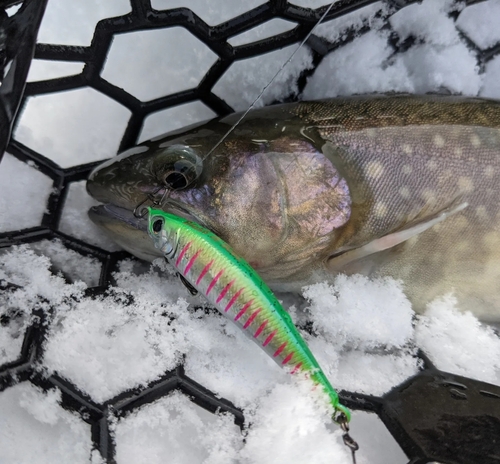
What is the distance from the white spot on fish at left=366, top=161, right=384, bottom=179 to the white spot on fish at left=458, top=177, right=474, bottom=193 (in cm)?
23

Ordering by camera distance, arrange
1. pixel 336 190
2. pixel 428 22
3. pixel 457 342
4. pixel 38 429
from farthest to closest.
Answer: pixel 428 22
pixel 457 342
pixel 336 190
pixel 38 429

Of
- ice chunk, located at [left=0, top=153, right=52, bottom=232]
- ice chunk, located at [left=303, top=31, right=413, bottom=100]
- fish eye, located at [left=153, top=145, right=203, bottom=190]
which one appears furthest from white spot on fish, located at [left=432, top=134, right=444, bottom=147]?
ice chunk, located at [left=0, top=153, right=52, bottom=232]

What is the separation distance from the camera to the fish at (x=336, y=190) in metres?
1.28

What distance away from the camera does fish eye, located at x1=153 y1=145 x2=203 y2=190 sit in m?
1.23

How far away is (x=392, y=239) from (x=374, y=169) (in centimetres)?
21

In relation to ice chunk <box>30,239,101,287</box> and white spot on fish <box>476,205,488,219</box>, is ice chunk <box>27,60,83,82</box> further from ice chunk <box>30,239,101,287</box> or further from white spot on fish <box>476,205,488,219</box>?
white spot on fish <box>476,205,488,219</box>

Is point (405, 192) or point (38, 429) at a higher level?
point (405, 192)

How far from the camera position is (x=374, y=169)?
134cm

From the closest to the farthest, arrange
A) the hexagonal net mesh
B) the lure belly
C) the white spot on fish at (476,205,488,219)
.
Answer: the lure belly
the hexagonal net mesh
the white spot on fish at (476,205,488,219)

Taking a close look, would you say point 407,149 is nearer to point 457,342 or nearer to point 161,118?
point 457,342

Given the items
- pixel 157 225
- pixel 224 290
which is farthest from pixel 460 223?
pixel 157 225

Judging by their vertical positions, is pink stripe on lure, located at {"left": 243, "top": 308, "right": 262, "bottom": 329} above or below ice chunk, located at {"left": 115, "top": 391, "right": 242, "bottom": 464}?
above

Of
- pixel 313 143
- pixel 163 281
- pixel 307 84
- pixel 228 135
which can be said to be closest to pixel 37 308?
pixel 163 281

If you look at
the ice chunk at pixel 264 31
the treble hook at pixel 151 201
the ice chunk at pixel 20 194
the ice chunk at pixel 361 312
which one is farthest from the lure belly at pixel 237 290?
the ice chunk at pixel 264 31
